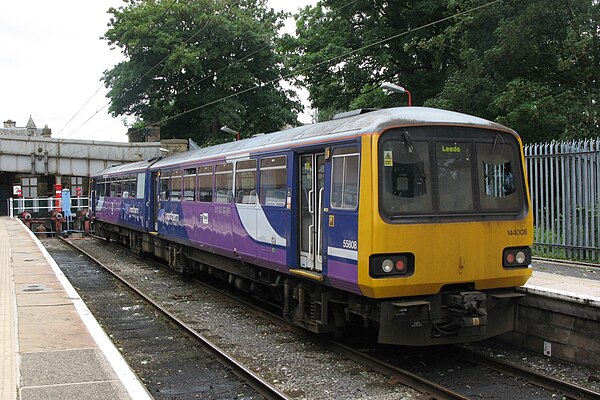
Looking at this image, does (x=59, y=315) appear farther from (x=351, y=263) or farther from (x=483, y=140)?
(x=483, y=140)

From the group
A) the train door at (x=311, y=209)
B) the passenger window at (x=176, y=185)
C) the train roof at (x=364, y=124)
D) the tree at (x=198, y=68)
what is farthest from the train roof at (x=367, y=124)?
the tree at (x=198, y=68)

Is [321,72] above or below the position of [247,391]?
above

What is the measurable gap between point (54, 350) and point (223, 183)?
5.06m

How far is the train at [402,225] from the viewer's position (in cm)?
679

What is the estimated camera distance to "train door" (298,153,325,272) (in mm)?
8023

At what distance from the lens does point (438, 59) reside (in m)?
25.0

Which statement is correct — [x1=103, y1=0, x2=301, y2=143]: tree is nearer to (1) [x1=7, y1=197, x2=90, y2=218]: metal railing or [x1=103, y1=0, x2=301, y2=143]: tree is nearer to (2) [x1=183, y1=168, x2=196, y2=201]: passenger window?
(1) [x1=7, y1=197, x2=90, y2=218]: metal railing

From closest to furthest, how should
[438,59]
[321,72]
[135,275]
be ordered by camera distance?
[135,275] → [438,59] → [321,72]

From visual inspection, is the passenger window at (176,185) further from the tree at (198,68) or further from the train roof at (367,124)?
the tree at (198,68)

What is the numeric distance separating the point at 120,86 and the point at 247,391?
118ft

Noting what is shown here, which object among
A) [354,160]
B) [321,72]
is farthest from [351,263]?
[321,72]

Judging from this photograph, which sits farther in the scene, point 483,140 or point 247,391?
point 483,140

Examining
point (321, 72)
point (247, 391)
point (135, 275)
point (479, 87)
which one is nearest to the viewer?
point (247, 391)

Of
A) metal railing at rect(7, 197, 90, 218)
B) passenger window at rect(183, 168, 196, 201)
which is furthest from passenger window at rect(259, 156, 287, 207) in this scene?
metal railing at rect(7, 197, 90, 218)
